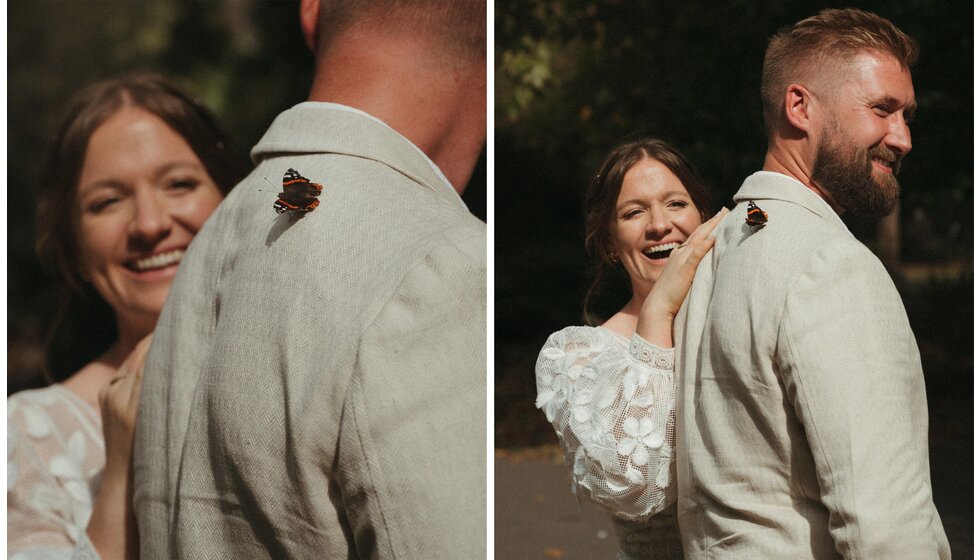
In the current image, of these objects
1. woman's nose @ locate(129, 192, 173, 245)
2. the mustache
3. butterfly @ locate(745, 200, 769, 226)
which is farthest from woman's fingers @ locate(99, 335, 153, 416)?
the mustache

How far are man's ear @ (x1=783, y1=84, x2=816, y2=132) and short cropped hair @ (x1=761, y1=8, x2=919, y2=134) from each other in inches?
0.7

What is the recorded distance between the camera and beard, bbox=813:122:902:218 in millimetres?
2516

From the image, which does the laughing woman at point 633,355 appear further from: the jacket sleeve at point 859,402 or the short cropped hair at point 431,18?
the short cropped hair at point 431,18

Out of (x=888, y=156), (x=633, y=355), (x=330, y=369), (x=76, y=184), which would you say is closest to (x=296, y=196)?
(x=330, y=369)

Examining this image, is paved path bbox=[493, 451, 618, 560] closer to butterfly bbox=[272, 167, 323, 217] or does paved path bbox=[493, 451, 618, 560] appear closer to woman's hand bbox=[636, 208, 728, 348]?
woman's hand bbox=[636, 208, 728, 348]

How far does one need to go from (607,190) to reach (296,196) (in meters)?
1.03

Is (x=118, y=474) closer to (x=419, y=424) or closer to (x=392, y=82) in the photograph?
(x=419, y=424)

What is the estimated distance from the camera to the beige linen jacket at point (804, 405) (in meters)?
2.10

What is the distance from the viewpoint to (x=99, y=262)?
321 centimetres

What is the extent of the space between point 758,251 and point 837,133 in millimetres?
423

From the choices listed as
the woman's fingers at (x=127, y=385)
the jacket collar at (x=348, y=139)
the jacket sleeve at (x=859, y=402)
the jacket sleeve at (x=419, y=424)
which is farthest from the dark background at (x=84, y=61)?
the jacket sleeve at (x=859, y=402)

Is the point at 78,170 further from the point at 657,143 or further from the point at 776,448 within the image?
the point at 776,448

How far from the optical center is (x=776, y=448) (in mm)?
2221

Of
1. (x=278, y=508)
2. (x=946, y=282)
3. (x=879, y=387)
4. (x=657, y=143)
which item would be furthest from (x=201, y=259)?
(x=946, y=282)
